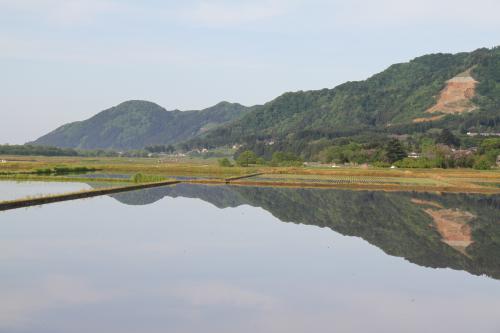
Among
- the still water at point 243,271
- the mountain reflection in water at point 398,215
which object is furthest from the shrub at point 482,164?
the still water at point 243,271

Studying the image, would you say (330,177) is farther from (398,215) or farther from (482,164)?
(482,164)

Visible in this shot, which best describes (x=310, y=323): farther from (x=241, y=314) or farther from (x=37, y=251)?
(x=37, y=251)

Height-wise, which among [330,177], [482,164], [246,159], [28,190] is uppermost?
[246,159]

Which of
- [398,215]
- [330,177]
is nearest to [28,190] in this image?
[398,215]

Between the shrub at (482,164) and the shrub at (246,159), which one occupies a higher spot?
the shrub at (246,159)

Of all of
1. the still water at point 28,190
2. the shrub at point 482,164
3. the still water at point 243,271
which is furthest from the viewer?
the shrub at point 482,164

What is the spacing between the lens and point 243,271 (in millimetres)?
21812

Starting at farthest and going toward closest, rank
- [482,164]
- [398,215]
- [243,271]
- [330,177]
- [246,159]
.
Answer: [246,159], [482,164], [330,177], [398,215], [243,271]

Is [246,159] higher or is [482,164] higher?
[246,159]

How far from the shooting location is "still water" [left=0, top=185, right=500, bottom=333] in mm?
15688

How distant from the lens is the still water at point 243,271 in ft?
51.5

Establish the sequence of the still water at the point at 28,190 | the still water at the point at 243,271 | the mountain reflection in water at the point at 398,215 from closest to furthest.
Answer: the still water at the point at 243,271 → the mountain reflection in water at the point at 398,215 → the still water at the point at 28,190

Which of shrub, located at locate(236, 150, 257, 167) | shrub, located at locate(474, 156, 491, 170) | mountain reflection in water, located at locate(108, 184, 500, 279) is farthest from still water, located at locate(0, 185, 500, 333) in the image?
shrub, located at locate(236, 150, 257, 167)

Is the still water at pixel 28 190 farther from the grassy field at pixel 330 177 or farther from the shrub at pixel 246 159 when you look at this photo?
the shrub at pixel 246 159
